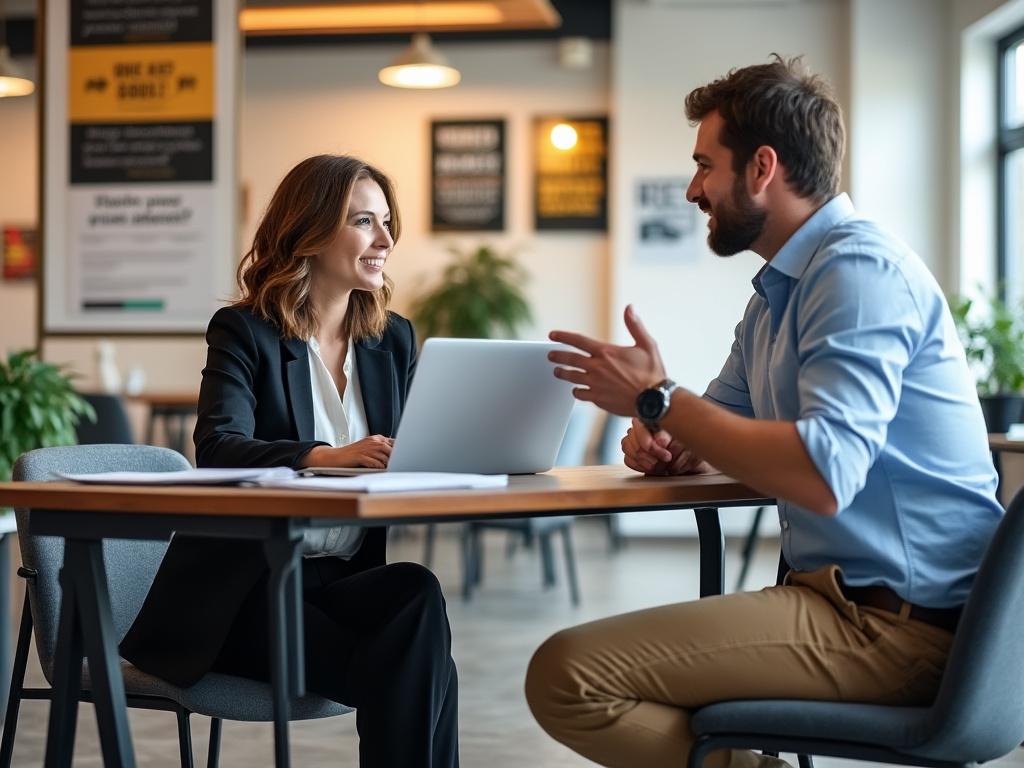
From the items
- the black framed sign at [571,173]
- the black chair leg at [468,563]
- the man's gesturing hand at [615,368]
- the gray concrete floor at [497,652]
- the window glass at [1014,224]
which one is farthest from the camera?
the black framed sign at [571,173]

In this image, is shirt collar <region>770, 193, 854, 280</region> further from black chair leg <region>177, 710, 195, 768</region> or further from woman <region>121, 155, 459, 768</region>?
black chair leg <region>177, 710, 195, 768</region>

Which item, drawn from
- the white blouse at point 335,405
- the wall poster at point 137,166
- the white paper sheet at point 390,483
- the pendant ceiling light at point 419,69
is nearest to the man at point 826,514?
the white paper sheet at point 390,483

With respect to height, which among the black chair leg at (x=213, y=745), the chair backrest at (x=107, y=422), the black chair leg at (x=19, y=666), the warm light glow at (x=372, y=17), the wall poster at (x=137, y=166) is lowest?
the black chair leg at (x=213, y=745)

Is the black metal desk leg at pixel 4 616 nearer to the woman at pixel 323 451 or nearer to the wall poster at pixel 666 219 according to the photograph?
the woman at pixel 323 451

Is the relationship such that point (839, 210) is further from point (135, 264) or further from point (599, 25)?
point (599, 25)

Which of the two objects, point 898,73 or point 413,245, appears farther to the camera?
point 413,245

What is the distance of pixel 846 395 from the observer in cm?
151

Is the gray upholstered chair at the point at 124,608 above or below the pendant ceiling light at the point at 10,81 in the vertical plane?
below

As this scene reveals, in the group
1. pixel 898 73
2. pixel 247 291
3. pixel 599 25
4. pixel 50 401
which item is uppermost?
pixel 599 25

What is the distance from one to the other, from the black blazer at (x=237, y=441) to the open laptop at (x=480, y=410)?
8.6 inches

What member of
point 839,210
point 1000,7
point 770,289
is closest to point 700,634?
point 770,289

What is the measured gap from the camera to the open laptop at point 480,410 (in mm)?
1673

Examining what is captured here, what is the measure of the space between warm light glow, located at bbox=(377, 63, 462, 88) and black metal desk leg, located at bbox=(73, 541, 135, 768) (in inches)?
217

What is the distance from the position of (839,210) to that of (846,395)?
41cm
